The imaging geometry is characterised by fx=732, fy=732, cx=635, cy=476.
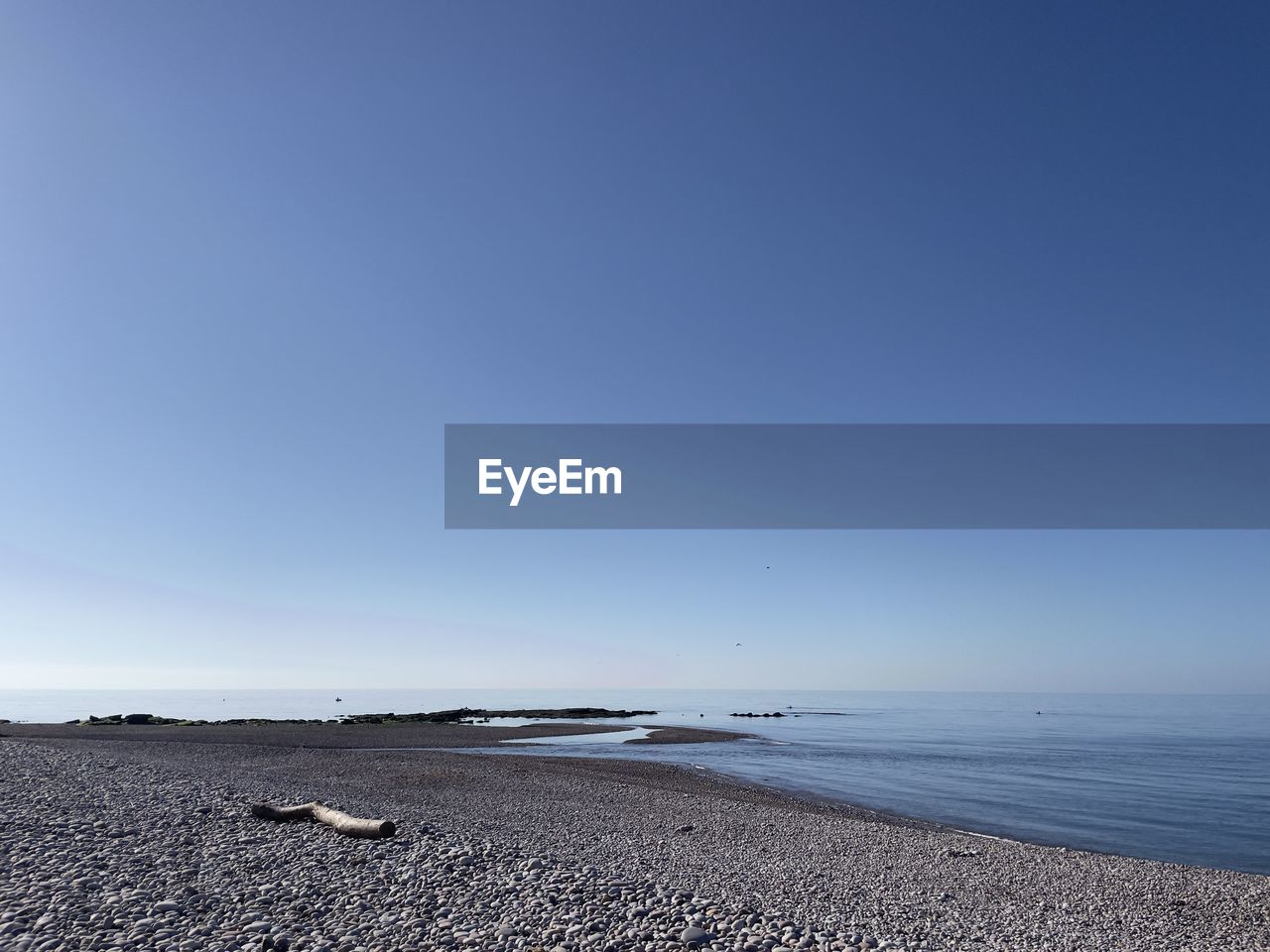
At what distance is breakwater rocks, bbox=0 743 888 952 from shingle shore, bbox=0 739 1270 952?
0.14 ft

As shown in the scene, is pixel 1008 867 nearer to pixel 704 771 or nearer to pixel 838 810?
pixel 838 810

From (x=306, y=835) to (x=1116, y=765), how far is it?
5166 cm

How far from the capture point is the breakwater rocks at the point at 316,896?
9242 millimetres

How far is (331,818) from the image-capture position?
15.6 metres

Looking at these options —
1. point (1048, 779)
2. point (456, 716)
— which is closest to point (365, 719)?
point (456, 716)

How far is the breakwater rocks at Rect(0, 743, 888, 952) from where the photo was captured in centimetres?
924

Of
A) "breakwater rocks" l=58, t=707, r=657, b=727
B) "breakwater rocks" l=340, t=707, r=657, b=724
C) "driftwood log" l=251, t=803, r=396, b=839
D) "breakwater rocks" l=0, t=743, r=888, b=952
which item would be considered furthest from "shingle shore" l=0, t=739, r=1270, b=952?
"breakwater rocks" l=340, t=707, r=657, b=724

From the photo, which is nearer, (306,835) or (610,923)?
(610,923)

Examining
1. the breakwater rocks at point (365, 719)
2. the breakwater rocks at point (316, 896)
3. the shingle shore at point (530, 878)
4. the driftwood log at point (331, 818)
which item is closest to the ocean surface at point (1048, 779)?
the shingle shore at point (530, 878)

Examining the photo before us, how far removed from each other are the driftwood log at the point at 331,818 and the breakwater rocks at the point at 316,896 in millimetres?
304

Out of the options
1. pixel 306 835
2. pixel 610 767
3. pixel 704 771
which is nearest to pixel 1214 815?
pixel 704 771

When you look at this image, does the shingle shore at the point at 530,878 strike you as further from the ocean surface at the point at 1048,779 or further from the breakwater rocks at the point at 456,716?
the breakwater rocks at the point at 456,716

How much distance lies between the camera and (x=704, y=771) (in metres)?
39.4

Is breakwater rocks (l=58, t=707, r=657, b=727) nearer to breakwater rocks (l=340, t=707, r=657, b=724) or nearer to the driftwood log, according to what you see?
breakwater rocks (l=340, t=707, r=657, b=724)
